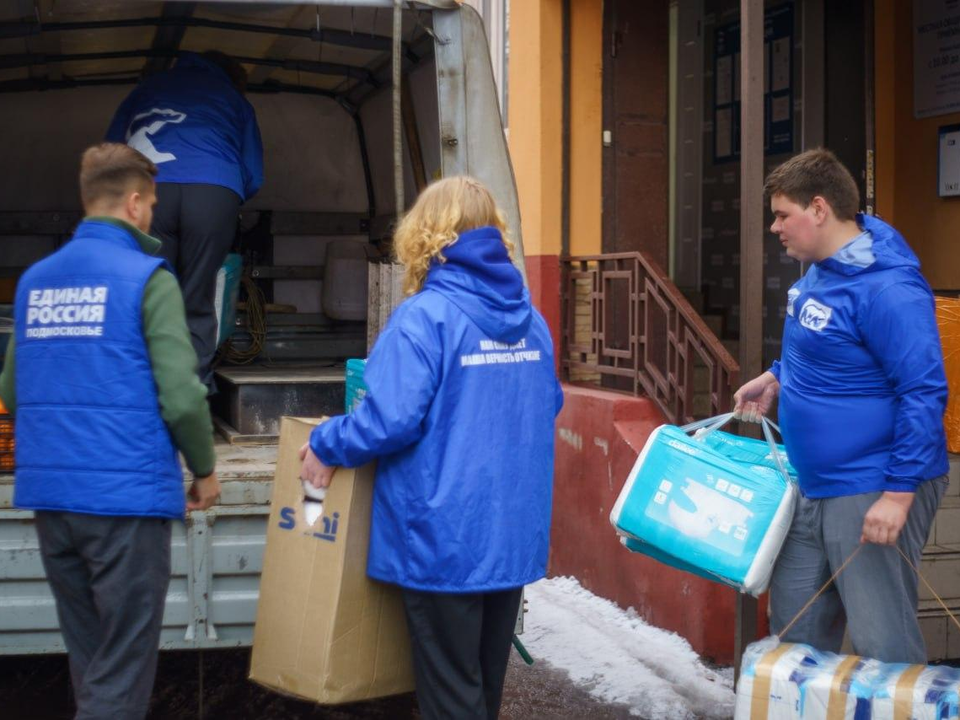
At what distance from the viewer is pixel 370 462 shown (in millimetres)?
3707

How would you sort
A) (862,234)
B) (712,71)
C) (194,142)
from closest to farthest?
(862,234) → (194,142) → (712,71)

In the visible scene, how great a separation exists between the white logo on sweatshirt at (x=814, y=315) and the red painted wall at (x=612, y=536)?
2.38 meters

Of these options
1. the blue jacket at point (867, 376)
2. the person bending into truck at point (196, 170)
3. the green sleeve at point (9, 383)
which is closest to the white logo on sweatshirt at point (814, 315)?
the blue jacket at point (867, 376)

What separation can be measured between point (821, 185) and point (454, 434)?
1.33 meters

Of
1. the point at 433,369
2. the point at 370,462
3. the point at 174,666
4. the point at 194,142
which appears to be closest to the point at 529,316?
the point at 433,369

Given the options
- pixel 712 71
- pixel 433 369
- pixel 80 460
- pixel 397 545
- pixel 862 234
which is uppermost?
pixel 712 71

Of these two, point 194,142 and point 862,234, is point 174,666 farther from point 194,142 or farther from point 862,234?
point 862,234

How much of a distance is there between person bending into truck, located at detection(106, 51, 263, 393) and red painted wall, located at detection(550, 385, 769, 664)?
218 cm

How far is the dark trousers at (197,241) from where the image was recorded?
5.45m

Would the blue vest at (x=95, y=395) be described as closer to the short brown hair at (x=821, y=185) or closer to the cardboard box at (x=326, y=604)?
the cardboard box at (x=326, y=604)

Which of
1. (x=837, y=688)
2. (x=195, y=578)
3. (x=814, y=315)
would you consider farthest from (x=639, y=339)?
(x=837, y=688)

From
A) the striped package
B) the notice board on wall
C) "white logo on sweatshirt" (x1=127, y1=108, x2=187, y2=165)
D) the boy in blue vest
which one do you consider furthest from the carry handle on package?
the notice board on wall

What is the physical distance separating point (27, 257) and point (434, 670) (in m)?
4.62

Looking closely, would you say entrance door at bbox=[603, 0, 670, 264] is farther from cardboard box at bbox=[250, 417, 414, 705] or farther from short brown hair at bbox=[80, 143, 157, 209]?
short brown hair at bbox=[80, 143, 157, 209]
